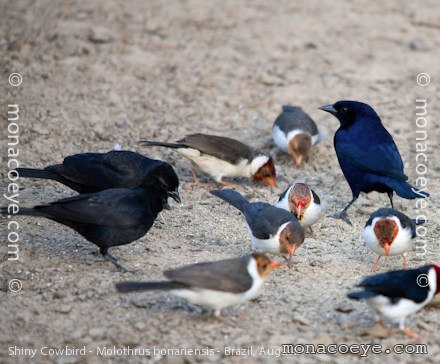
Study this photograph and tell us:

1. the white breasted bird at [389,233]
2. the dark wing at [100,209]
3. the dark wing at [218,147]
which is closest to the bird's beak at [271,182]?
the dark wing at [218,147]

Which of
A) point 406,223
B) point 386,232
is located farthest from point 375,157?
point 386,232

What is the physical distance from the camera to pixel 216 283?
18.8ft

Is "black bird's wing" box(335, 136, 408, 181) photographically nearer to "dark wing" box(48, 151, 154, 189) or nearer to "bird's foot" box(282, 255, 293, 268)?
"bird's foot" box(282, 255, 293, 268)

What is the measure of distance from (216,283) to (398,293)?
4.30 feet

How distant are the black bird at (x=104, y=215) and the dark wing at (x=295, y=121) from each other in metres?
3.06

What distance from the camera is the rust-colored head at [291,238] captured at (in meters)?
7.02

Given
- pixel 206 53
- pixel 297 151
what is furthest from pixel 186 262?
pixel 206 53

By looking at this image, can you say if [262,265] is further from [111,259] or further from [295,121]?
[295,121]

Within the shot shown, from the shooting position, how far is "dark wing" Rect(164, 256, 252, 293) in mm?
5699

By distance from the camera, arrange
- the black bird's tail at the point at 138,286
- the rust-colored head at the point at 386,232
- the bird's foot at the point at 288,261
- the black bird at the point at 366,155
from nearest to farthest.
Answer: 1. the black bird's tail at the point at 138,286
2. the rust-colored head at the point at 386,232
3. the bird's foot at the point at 288,261
4. the black bird at the point at 366,155

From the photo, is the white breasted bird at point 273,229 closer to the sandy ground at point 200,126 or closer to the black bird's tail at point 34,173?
the sandy ground at point 200,126

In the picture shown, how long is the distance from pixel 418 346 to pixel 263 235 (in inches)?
72.4

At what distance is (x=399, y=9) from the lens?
13086mm

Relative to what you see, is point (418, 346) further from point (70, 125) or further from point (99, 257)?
point (70, 125)
